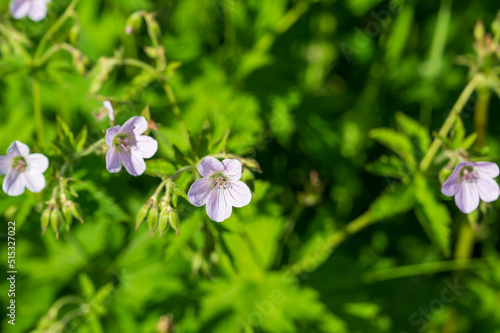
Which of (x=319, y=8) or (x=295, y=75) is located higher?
(x=319, y=8)

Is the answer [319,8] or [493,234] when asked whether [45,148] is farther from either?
[493,234]

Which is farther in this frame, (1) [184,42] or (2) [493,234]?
(2) [493,234]

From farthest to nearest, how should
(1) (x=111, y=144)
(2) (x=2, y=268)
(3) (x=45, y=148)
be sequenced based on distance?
(2) (x=2, y=268) < (3) (x=45, y=148) < (1) (x=111, y=144)

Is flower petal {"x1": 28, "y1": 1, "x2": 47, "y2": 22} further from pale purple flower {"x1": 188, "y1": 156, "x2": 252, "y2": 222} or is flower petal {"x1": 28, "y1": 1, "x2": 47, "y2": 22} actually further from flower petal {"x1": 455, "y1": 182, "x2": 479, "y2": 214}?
flower petal {"x1": 455, "y1": 182, "x2": 479, "y2": 214}

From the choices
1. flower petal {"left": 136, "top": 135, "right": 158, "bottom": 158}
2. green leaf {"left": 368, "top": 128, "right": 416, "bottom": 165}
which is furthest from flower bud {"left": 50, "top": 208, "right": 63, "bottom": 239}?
green leaf {"left": 368, "top": 128, "right": 416, "bottom": 165}

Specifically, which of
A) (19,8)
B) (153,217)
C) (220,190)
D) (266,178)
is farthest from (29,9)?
(266,178)

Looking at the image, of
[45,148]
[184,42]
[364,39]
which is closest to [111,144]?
[45,148]
